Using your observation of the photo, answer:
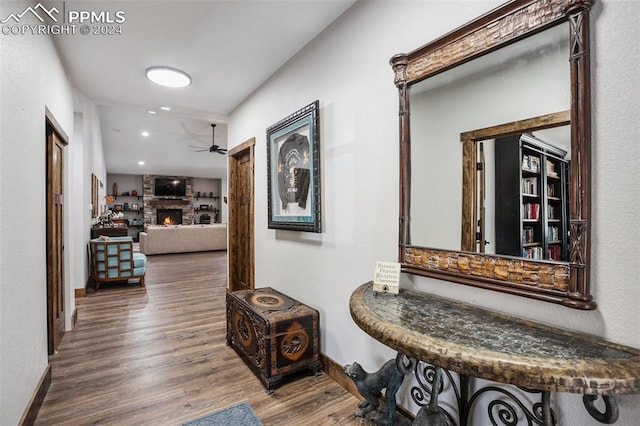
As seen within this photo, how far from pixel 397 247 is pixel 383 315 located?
0.60 meters

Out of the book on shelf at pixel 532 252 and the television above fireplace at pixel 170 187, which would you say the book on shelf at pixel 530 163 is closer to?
the book on shelf at pixel 532 252

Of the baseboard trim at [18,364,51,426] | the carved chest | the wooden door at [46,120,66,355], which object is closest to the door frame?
the wooden door at [46,120,66,355]

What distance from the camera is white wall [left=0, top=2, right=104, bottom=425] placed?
1.46m

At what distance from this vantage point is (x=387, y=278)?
5.19ft

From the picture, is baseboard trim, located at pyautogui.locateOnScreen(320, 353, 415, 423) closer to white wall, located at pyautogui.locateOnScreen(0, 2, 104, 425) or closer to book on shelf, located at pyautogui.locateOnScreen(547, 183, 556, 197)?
book on shelf, located at pyautogui.locateOnScreen(547, 183, 556, 197)

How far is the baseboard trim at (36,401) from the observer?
169 cm

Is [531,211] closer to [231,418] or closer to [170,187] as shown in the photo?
[231,418]

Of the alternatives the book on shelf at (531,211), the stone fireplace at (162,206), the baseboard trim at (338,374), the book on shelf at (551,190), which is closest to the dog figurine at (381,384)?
the baseboard trim at (338,374)

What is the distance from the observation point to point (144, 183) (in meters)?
12.6

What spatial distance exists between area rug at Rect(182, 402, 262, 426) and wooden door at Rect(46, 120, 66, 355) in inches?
67.9

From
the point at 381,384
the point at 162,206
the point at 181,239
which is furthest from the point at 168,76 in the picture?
the point at 162,206

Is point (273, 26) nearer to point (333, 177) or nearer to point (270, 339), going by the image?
point (333, 177)

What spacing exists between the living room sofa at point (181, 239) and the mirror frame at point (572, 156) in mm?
8128

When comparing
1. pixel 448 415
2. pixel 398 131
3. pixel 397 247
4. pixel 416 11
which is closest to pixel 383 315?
pixel 397 247
